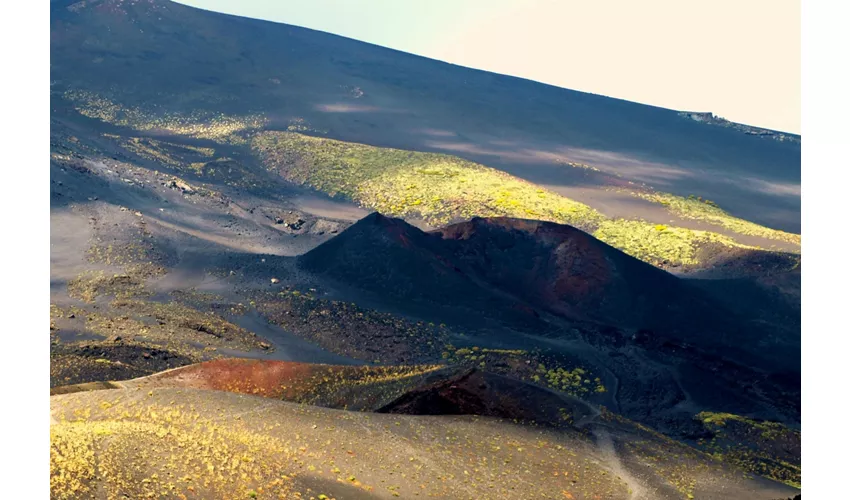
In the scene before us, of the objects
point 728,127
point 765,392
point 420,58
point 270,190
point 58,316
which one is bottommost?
point 765,392

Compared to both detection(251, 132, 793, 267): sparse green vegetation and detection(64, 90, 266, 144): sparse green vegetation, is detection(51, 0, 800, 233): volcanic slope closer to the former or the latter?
detection(64, 90, 266, 144): sparse green vegetation

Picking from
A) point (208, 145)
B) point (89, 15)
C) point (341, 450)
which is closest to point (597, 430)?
point (341, 450)

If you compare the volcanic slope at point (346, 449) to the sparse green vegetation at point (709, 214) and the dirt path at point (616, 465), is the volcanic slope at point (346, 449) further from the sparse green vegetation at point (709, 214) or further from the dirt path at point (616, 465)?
the sparse green vegetation at point (709, 214)

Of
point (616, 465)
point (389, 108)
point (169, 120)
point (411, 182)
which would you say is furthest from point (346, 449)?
point (389, 108)

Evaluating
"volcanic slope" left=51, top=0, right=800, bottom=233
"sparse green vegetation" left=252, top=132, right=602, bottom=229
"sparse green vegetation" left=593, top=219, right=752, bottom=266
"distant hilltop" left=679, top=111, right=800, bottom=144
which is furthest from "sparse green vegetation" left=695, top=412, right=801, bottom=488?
"distant hilltop" left=679, top=111, right=800, bottom=144

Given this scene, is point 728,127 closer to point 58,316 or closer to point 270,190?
point 270,190

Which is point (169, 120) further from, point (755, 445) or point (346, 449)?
point (346, 449)

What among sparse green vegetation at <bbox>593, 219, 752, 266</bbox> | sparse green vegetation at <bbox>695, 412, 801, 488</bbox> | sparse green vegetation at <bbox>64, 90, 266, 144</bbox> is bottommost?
sparse green vegetation at <bbox>695, 412, 801, 488</bbox>
